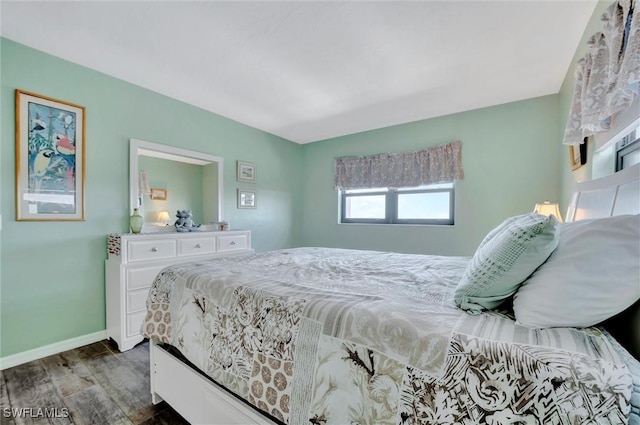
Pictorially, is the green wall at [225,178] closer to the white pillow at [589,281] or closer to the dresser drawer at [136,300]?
the dresser drawer at [136,300]

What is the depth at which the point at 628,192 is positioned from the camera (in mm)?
1057

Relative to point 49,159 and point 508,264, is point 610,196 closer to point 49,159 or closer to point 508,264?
point 508,264

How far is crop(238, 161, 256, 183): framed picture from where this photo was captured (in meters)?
3.66

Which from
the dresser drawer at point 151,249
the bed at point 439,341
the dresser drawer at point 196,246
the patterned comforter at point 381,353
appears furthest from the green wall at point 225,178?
the bed at point 439,341

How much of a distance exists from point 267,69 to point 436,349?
2499 millimetres

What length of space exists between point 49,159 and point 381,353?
2948mm

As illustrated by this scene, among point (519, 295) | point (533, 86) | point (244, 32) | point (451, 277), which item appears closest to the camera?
point (519, 295)

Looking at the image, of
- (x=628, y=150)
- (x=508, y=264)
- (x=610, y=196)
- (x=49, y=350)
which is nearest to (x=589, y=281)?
(x=508, y=264)

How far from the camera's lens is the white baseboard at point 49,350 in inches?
76.9

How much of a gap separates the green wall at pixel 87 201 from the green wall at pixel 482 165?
2.67m

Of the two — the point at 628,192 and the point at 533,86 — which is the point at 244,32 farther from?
the point at 533,86

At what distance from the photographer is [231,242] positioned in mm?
3160

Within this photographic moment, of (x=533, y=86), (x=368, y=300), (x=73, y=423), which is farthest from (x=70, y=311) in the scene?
(x=533, y=86)

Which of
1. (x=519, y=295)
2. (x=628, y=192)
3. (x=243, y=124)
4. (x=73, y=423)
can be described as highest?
(x=243, y=124)
